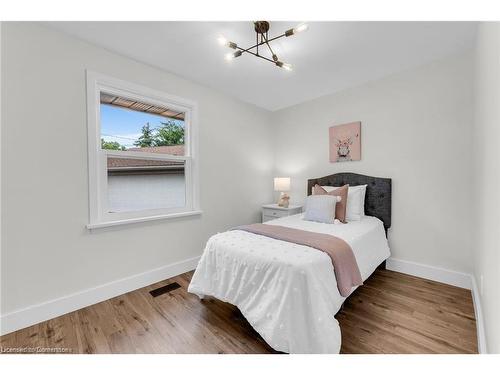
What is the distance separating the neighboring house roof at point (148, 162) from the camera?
231 centimetres

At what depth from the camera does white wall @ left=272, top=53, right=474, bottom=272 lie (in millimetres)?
2314

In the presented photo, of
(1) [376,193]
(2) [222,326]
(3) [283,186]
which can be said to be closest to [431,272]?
(1) [376,193]

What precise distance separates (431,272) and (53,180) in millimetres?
3897

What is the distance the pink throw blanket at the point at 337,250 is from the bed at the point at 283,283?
49 millimetres

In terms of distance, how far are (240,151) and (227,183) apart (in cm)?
57

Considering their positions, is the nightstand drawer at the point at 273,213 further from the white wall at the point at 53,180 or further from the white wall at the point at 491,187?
the white wall at the point at 491,187

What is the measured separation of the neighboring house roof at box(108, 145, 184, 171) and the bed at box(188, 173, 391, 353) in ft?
4.13

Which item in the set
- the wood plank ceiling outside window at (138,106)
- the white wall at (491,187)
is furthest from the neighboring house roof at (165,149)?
the white wall at (491,187)

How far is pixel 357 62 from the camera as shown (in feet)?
7.99

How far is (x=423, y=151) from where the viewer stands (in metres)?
2.53

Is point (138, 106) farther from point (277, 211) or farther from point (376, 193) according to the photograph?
point (376, 193)

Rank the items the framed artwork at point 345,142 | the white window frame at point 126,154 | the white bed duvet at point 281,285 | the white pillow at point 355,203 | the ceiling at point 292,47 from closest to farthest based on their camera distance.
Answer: the white bed duvet at point 281,285
the ceiling at point 292,47
the white window frame at point 126,154
the white pillow at point 355,203
the framed artwork at point 345,142

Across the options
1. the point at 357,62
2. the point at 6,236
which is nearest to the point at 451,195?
the point at 357,62

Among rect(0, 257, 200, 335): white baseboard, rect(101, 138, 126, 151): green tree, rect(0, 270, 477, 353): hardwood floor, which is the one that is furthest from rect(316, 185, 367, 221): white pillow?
rect(101, 138, 126, 151): green tree
